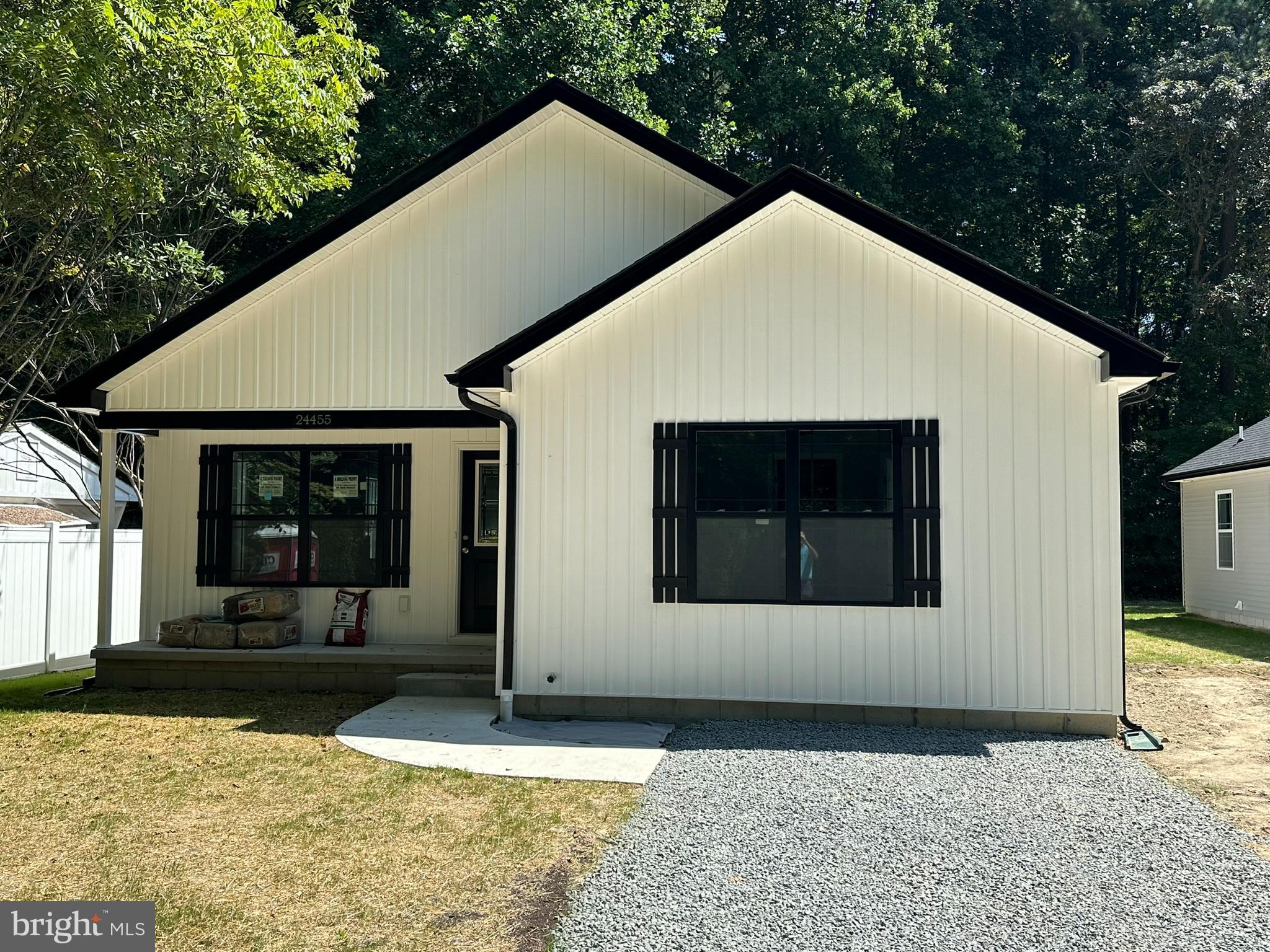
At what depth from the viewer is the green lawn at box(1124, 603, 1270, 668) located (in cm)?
1207

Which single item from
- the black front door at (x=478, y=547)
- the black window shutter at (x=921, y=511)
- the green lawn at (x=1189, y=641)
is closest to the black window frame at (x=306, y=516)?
the black front door at (x=478, y=547)

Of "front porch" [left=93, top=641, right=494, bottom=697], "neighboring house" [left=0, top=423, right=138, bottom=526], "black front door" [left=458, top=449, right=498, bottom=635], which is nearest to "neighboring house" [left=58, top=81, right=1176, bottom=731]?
"front porch" [left=93, top=641, right=494, bottom=697]

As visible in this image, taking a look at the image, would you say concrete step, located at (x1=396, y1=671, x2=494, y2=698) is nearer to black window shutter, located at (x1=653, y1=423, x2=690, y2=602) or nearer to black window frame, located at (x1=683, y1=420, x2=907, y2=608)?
black window shutter, located at (x1=653, y1=423, x2=690, y2=602)

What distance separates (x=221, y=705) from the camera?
342 inches

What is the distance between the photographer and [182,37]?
8.21 m

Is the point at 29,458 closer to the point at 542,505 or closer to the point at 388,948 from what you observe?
the point at 542,505

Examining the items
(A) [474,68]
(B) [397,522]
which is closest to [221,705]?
(B) [397,522]

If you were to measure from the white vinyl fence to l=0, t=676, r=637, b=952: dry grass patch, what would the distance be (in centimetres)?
370

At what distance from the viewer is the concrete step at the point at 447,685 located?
892 centimetres

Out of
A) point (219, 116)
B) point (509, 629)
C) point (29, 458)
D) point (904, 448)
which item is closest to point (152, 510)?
point (219, 116)

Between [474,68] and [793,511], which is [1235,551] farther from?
[474,68]

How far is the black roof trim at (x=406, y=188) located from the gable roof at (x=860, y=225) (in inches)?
88.2

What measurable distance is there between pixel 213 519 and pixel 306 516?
951 mm

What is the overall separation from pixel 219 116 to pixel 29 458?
39.9ft
